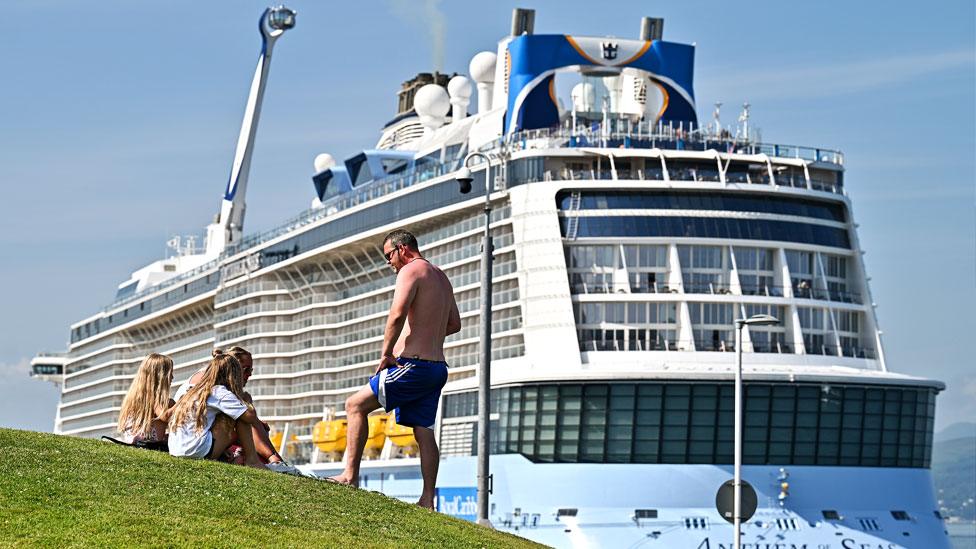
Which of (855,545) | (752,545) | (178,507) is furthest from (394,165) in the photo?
(178,507)

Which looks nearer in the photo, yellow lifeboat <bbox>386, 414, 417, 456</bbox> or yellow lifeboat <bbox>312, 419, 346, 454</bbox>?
yellow lifeboat <bbox>386, 414, 417, 456</bbox>

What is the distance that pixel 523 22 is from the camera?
5925 cm

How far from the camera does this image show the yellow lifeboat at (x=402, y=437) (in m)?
54.7

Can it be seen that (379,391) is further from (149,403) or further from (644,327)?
(644,327)

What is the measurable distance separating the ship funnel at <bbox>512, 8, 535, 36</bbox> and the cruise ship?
0.24 feet

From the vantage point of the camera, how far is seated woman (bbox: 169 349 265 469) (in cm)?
1555

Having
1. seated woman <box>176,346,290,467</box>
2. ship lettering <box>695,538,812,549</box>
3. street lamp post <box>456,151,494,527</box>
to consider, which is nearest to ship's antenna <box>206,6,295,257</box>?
ship lettering <box>695,538,812,549</box>

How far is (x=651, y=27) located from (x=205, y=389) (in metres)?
46.2

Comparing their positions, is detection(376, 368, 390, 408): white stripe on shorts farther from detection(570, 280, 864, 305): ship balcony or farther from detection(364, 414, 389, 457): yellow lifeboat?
detection(364, 414, 389, 457): yellow lifeboat

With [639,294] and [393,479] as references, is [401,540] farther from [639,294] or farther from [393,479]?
[393,479]

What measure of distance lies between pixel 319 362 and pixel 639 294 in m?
23.2

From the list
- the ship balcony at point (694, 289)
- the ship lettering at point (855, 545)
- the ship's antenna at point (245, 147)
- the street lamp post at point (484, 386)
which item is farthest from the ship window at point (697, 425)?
the ship's antenna at point (245, 147)

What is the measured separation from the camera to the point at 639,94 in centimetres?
5722

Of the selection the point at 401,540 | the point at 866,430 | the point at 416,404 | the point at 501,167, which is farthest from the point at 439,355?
the point at 501,167
